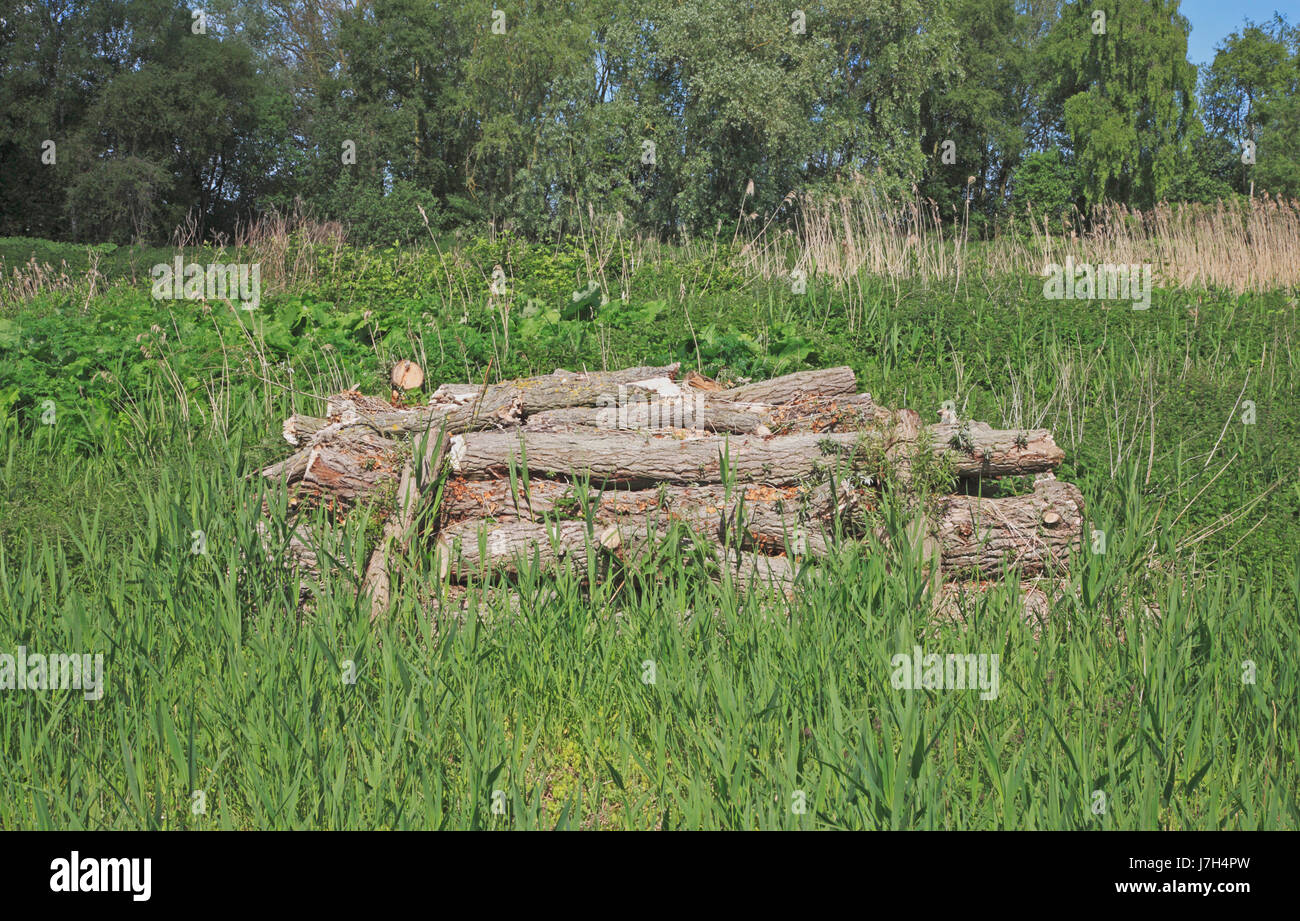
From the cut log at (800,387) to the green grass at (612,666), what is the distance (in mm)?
1358

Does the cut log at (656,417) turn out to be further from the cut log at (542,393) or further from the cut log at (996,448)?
the cut log at (996,448)

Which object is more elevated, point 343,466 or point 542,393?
point 542,393

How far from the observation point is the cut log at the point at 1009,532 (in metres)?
4.56

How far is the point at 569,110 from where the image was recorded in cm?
2441

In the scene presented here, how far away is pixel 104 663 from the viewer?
3248mm

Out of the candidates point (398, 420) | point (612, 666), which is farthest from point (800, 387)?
point (612, 666)

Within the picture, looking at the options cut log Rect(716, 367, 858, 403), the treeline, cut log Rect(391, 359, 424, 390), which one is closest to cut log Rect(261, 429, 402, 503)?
cut log Rect(391, 359, 424, 390)

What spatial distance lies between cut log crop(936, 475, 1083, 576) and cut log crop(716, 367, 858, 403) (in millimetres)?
1194

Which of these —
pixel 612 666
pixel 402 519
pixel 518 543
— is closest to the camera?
pixel 612 666

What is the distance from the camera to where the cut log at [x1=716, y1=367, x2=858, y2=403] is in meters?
5.68

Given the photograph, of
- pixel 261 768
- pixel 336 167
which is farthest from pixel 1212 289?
pixel 336 167

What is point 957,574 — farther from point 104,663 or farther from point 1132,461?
point 104,663

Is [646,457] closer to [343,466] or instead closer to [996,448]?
[343,466]

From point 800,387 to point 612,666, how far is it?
2817mm
